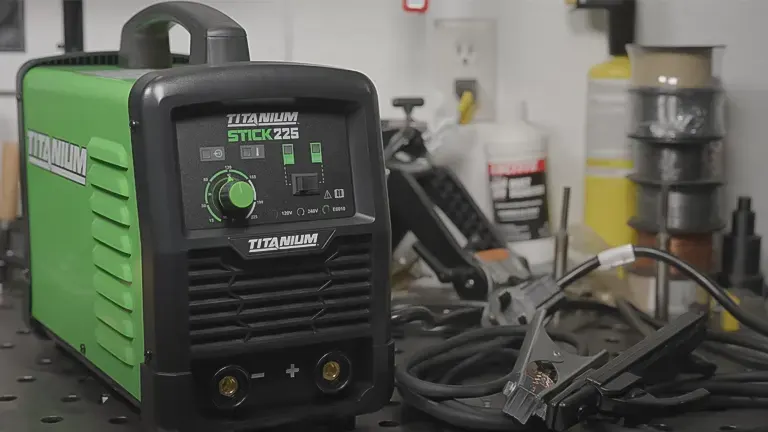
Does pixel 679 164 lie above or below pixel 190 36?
below

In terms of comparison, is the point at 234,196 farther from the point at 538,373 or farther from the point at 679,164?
the point at 679,164

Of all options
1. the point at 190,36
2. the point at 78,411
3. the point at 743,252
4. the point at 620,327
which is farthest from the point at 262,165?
the point at 743,252

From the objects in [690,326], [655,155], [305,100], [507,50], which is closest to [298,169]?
[305,100]

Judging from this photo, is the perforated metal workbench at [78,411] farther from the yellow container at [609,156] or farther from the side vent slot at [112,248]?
the yellow container at [609,156]

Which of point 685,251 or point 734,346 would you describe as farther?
point 685,251

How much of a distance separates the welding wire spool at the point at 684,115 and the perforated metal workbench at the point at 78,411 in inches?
13.2

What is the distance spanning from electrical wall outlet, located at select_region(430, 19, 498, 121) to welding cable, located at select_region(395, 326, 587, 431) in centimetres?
46

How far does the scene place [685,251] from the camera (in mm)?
997

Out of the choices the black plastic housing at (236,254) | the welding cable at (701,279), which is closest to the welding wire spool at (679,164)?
the welding cable at (701,279)

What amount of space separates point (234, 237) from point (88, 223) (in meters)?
0.16

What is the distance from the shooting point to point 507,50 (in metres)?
1.22

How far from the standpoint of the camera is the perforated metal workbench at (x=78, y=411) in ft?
2.22

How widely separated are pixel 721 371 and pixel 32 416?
0.54 meters

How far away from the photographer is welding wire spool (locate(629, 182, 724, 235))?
38.7 inches
